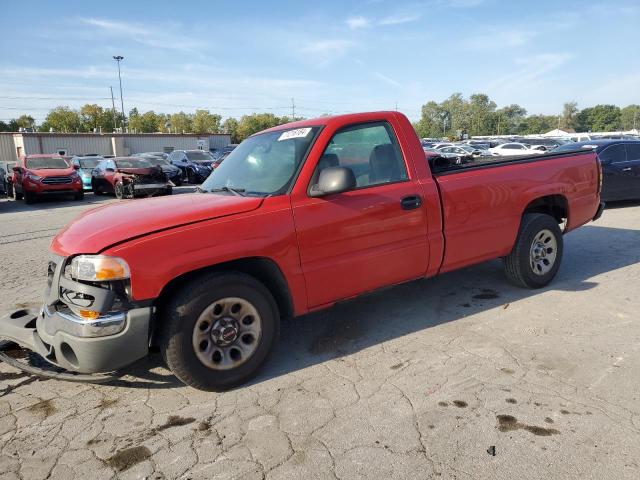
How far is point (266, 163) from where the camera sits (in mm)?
3965

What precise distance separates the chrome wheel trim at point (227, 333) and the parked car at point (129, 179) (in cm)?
1418

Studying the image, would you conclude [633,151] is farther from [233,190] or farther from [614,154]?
[233,190]

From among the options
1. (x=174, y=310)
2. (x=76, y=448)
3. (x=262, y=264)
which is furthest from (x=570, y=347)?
(x=76, y=448)

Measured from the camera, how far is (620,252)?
22.1ft

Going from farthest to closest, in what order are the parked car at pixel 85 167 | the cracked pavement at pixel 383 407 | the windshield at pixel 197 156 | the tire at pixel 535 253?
the windshield at pixel 197 156 < the parked car at pixel 85 167 < the tire at pixel 535 253 < the cracked pavement at pixel 383 407

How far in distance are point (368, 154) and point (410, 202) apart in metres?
0.53

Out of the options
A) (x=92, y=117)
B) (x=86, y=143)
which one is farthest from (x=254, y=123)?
(x=86, y=143)

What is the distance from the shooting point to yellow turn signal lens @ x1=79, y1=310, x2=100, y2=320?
2932 millimetres

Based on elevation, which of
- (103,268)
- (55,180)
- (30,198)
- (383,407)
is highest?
(55,180)

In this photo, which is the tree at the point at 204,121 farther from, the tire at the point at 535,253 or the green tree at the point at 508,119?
the tire at the point at 535,253

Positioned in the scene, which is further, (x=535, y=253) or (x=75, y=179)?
(x=75, y=179)

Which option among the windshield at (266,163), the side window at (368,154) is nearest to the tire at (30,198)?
the windshield at (266,163)

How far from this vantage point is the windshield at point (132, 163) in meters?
18.5

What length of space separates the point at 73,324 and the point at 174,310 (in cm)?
61
